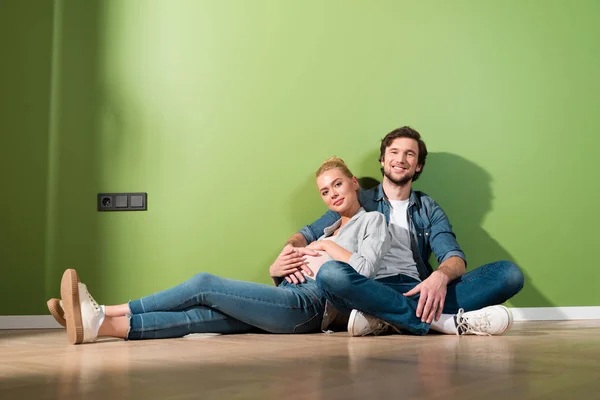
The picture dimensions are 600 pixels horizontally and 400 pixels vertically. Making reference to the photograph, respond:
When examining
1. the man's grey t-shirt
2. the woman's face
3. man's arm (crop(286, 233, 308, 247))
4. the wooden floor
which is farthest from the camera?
man's arm (crop(286, 233, 308, 247))

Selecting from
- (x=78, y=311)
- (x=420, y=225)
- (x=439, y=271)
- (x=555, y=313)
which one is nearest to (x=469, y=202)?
(x=420, y=225)

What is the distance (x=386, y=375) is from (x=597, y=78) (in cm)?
267

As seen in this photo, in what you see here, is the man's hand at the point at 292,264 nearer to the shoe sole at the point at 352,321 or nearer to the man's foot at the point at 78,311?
the shoe sole at the point at 352,321

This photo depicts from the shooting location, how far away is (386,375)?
147cm

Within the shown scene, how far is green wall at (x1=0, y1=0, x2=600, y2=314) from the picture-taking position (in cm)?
334

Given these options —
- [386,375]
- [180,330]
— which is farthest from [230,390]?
[180,330]

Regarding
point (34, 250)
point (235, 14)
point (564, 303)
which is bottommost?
point (564, 303)

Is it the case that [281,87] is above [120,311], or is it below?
above

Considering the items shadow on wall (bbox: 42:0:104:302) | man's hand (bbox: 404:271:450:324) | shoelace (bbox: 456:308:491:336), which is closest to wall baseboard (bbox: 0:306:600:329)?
shadow on wall (bbox: 42:0:104:302)

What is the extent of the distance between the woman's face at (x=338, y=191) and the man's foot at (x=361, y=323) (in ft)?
1.81

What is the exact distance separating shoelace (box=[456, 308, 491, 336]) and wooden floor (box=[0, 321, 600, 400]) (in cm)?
9

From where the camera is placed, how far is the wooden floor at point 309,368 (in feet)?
4.18

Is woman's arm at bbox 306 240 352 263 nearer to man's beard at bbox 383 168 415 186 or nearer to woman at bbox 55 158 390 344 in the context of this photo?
woman at bbox 55 158 390 344

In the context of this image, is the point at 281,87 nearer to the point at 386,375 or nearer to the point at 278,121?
the point at 278,121
